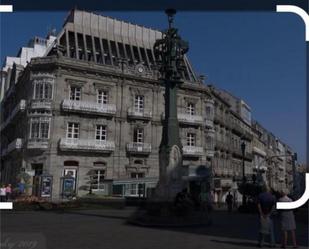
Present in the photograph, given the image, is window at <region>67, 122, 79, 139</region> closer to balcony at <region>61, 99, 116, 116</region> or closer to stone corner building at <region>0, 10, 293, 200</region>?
stone corner building at <region>0, 10, 293, 200</region>

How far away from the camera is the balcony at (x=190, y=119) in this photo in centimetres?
4675

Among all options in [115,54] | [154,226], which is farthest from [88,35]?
[154,226]

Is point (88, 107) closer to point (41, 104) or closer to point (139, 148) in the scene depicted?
point (41, 104)

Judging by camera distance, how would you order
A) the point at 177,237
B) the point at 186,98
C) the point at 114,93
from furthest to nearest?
the point at 186,98, the point at 114,93, the point at 177,237

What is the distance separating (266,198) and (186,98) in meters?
38.2

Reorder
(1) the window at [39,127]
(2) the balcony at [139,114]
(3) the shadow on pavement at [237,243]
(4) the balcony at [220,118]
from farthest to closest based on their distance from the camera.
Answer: (4) the balcony at [220,118], (2) the balcony at [139,114], (1) the window at [39,127], (3) the shadow on pavement at [237,243]

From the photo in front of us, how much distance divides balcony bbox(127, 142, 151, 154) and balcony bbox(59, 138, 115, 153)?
1888mm

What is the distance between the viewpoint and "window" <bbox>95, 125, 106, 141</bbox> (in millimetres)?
42156

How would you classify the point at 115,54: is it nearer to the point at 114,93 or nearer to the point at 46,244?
the point at 114,93

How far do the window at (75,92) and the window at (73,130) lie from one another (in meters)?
2.80

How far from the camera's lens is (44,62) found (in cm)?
4069

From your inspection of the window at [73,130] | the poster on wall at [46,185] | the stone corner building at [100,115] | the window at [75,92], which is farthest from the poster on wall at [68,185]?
the window at [75,92]

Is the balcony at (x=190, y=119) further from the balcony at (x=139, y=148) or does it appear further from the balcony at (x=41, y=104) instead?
the balcony at (x=41, y=104)

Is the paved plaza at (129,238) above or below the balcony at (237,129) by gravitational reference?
below
